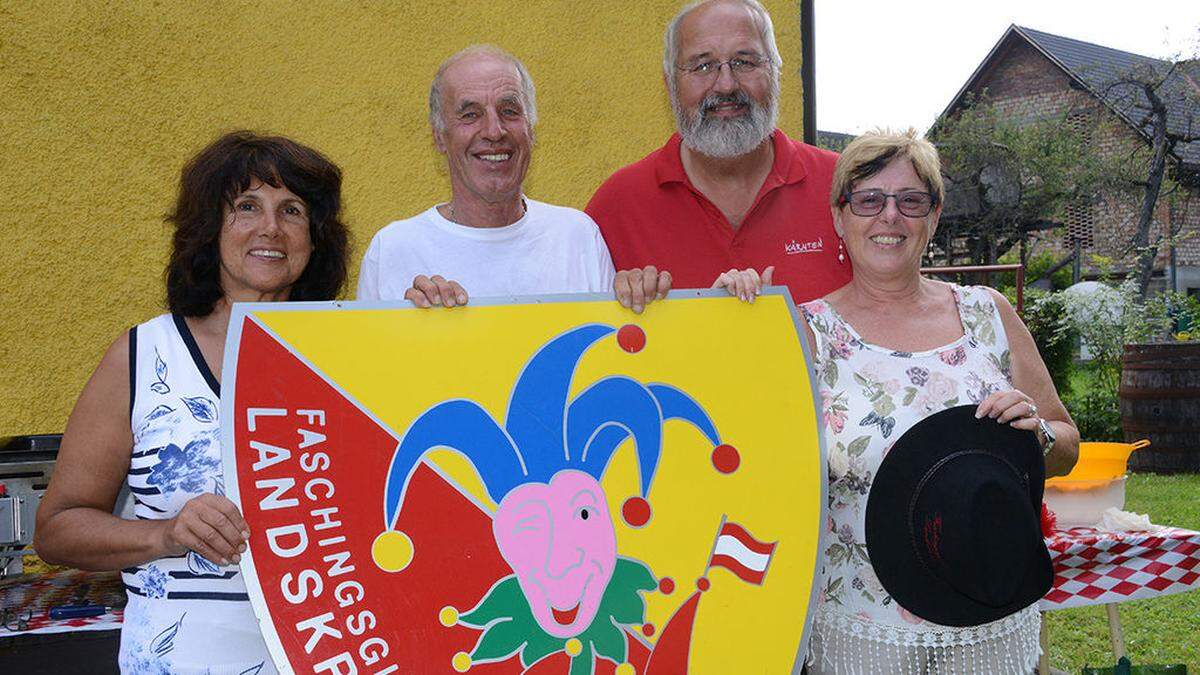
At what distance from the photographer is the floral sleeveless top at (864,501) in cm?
208

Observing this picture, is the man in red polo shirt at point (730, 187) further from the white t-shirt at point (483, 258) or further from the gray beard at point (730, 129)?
the white t-shirt at point (483, 258)

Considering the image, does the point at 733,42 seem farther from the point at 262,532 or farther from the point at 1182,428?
the point at 1182,428

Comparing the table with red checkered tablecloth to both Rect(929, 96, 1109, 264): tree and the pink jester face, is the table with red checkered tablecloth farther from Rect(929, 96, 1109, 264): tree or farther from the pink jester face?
Rect(929, 96, 1109, 264): tree

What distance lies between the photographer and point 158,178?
3.73m

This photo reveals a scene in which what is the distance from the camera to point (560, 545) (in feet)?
6.29

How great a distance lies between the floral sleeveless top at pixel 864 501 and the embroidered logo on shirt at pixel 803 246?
54 centimetres

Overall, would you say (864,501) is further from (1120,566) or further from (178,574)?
(1120,566)

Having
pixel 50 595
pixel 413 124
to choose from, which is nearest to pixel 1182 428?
pixel 413 124

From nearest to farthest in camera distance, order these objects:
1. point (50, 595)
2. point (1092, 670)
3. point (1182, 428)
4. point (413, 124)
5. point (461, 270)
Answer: point (461, 270) < point (50, 595) < point (1092, 670) < point (413, 124) < point (1182, 428)

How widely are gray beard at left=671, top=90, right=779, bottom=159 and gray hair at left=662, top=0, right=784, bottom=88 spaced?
14 centimetres

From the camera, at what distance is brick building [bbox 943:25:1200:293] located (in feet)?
76.5

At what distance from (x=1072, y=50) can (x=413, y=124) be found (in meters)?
33.5

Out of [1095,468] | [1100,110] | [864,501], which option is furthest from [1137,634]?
[1100,110]

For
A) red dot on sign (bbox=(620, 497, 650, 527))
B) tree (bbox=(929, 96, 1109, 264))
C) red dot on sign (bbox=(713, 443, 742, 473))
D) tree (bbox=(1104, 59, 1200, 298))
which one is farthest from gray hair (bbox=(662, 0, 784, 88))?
tree (bbox=(929, 96, 1109, 264))
